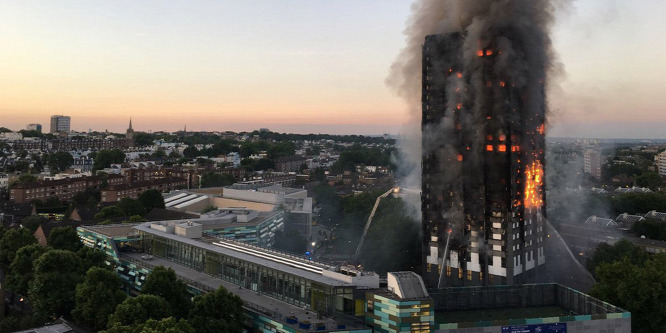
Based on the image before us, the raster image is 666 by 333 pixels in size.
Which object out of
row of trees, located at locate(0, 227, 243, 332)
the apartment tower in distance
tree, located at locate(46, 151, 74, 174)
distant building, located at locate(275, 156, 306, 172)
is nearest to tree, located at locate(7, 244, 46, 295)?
row of trees, located at locate(0, 227, 243, 332)

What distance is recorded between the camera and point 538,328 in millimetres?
32719

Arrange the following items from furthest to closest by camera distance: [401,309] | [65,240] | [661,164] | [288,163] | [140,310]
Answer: [288,163], [661,164], [65,240], [140,310], [401,309]

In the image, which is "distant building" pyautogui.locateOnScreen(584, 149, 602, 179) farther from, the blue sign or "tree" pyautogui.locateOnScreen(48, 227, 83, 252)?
"tree" pyautogui.locateOnScreen(48, 227, 83, 252)

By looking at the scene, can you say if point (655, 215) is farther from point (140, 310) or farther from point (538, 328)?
point (140, 310)

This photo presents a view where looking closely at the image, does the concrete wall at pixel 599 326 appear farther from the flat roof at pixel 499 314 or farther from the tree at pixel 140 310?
the tree at pixel 140 310

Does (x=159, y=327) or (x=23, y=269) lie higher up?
(x=159, y=327)

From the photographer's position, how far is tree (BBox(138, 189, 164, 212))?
81100mm

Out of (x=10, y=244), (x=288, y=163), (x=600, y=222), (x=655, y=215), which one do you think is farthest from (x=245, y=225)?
(x=288, y=163)

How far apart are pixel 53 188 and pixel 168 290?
8075 cm

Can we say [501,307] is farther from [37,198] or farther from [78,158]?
[78,158]

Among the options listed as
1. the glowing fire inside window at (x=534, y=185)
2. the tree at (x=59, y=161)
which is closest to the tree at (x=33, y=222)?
the glowing fire inside window at (x=534, y=185)

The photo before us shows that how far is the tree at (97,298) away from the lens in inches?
1400

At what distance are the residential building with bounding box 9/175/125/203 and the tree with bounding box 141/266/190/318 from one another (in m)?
76.9

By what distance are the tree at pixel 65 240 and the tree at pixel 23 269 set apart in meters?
4.76
